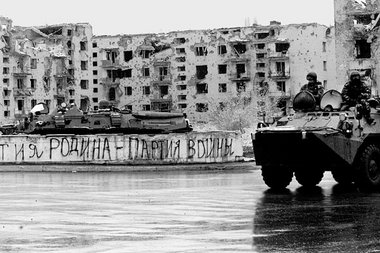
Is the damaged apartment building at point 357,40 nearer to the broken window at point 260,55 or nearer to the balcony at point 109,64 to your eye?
the broken window at point 260,55

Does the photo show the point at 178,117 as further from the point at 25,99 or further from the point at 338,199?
the point at 25,99

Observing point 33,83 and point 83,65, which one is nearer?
point 33,83

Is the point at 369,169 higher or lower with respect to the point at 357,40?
lower

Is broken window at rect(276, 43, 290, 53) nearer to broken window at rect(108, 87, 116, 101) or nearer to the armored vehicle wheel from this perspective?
broken window at rect(108, 87, 116, 101)

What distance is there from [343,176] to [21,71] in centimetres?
8763

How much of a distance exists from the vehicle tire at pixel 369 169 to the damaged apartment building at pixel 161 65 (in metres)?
87.0

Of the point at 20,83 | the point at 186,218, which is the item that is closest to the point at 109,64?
the point at 20,83

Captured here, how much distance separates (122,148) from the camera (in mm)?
35781

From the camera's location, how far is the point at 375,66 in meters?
76.7

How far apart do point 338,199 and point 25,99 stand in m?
92.2

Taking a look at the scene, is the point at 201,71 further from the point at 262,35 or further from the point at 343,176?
the point at 343,176

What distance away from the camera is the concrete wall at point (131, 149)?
35.8m

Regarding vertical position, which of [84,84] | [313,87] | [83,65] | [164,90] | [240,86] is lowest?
[164,90]

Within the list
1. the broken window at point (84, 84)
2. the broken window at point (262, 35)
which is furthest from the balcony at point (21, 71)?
the broken window at point (262, 35)
